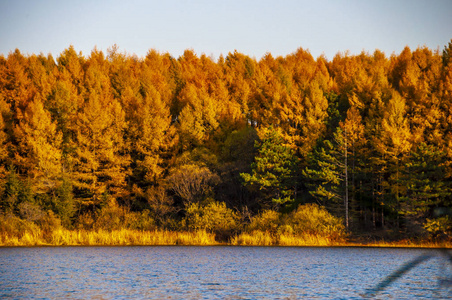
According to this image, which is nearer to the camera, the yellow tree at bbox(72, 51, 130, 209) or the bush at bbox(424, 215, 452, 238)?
the bush at bbox(424, 215, 452, 238)

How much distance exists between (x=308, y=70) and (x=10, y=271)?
58.7 m

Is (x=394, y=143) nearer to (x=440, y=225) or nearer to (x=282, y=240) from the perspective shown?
A: (x=440, y=225)

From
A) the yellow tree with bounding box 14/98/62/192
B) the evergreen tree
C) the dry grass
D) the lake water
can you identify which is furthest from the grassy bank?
the yellow tree with bounding box 14/98/62/192

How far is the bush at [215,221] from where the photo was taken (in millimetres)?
45719

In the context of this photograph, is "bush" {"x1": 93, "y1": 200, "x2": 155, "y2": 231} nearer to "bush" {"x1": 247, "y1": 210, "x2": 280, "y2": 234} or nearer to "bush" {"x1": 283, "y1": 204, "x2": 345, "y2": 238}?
"bush" {"x1": 247, "y1": 210, "x2": 280, "y2": 234}

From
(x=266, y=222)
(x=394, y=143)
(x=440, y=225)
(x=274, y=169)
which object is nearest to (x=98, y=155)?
(x=274, y=169)

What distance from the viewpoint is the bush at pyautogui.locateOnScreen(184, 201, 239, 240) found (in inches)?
1800

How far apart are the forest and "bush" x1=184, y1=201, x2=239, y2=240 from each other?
12 centimetres

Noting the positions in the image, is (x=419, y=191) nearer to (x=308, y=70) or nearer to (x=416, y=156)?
(x=416, y=156)

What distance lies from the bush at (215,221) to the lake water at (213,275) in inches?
375

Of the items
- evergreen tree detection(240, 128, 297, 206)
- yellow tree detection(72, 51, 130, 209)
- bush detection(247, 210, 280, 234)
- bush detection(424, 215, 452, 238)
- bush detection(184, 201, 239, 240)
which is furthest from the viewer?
A: yellow tree detection(72, 51, 130, 209)

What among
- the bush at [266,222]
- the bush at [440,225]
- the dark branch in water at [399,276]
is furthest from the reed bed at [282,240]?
the dark branch in water at [399,276]

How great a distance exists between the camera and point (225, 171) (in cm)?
5325

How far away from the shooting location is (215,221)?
4578cm
